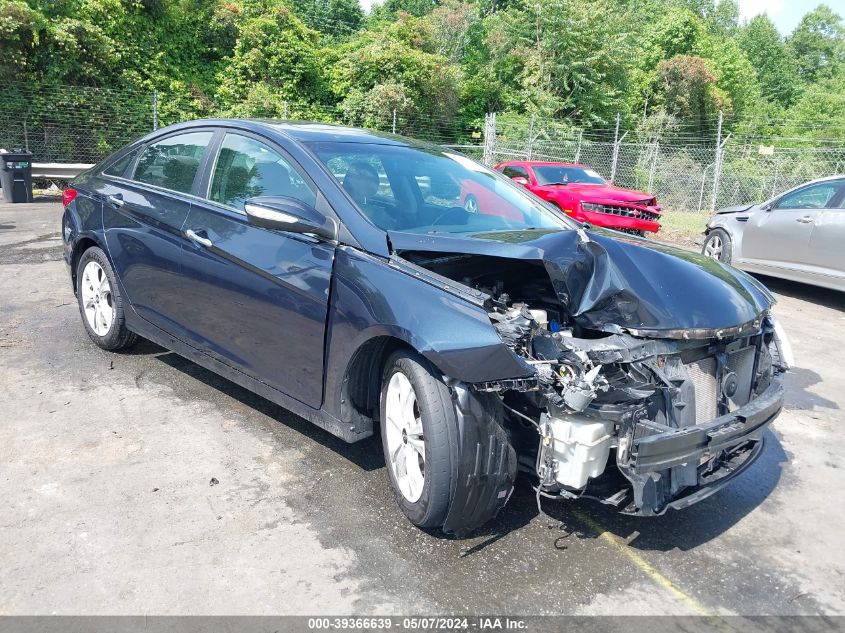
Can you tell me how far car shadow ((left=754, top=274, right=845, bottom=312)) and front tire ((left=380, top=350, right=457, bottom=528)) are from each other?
23.2 ft

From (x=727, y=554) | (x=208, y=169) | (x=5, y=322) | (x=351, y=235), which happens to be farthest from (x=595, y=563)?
(x=5, y=322)

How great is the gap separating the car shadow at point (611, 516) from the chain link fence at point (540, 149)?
14.6 m

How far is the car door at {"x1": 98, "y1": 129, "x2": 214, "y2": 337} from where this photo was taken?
426cm

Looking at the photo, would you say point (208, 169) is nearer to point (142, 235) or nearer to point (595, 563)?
point (142, 235)

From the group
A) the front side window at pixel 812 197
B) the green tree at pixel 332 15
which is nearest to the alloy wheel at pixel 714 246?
the front side window at pixel 812 197

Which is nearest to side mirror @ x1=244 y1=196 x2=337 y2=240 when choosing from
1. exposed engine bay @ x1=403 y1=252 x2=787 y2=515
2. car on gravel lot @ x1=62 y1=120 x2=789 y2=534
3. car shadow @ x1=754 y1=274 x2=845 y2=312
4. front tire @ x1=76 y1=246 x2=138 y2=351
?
car on gravel lot @ x1=62 y1=120 x2=789 y2=534

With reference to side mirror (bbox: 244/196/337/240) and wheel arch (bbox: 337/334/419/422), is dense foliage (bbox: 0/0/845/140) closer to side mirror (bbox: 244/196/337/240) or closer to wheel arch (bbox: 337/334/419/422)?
side mirror (bbox: 244/196/337/240)

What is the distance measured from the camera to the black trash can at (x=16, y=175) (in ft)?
47.6

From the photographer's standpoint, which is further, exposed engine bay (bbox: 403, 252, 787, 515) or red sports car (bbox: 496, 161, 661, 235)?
red sports car (bbox: 496, 161, 661, 235)

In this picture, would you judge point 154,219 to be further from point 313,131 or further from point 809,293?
point 809,293

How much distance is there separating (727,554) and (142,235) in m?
3.71

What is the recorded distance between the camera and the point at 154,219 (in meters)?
4.38

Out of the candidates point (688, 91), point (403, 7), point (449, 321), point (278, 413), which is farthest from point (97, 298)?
point (403, 7)

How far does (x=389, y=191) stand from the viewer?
3.74 m
